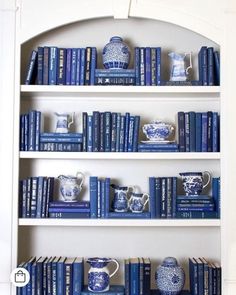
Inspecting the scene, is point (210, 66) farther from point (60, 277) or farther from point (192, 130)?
point (60, 277)

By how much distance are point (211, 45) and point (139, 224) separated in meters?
1.06

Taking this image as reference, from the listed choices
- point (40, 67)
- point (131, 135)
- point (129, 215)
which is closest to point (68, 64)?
point (40, 67)

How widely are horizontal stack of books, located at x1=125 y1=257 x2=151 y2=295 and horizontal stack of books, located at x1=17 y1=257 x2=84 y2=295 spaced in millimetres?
229

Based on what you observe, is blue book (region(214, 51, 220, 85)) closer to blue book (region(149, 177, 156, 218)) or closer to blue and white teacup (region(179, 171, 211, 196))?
blue and white teacup (region(179, 171, 211, 196))

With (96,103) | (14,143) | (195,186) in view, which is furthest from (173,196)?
(14,143)

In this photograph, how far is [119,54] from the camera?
2.38 m

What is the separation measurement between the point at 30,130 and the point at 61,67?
354 mm

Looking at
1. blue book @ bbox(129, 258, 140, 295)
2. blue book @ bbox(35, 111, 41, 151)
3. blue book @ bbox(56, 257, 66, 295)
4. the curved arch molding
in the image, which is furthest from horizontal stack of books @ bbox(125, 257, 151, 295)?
the curved arch molding

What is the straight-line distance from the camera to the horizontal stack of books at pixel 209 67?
2.37 metres

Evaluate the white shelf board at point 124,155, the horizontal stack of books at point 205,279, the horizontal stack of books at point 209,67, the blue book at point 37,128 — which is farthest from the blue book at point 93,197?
the horizontal stack of books at point 209,67

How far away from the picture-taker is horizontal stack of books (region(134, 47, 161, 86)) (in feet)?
7.77

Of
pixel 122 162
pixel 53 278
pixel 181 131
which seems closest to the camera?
pixel 53 278

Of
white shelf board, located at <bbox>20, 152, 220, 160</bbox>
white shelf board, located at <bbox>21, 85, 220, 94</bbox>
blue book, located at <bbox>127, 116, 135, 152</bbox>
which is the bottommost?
white shelf board, located at <bbox>20, 152, 220, 160</bbox>

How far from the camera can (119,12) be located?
2.34m
